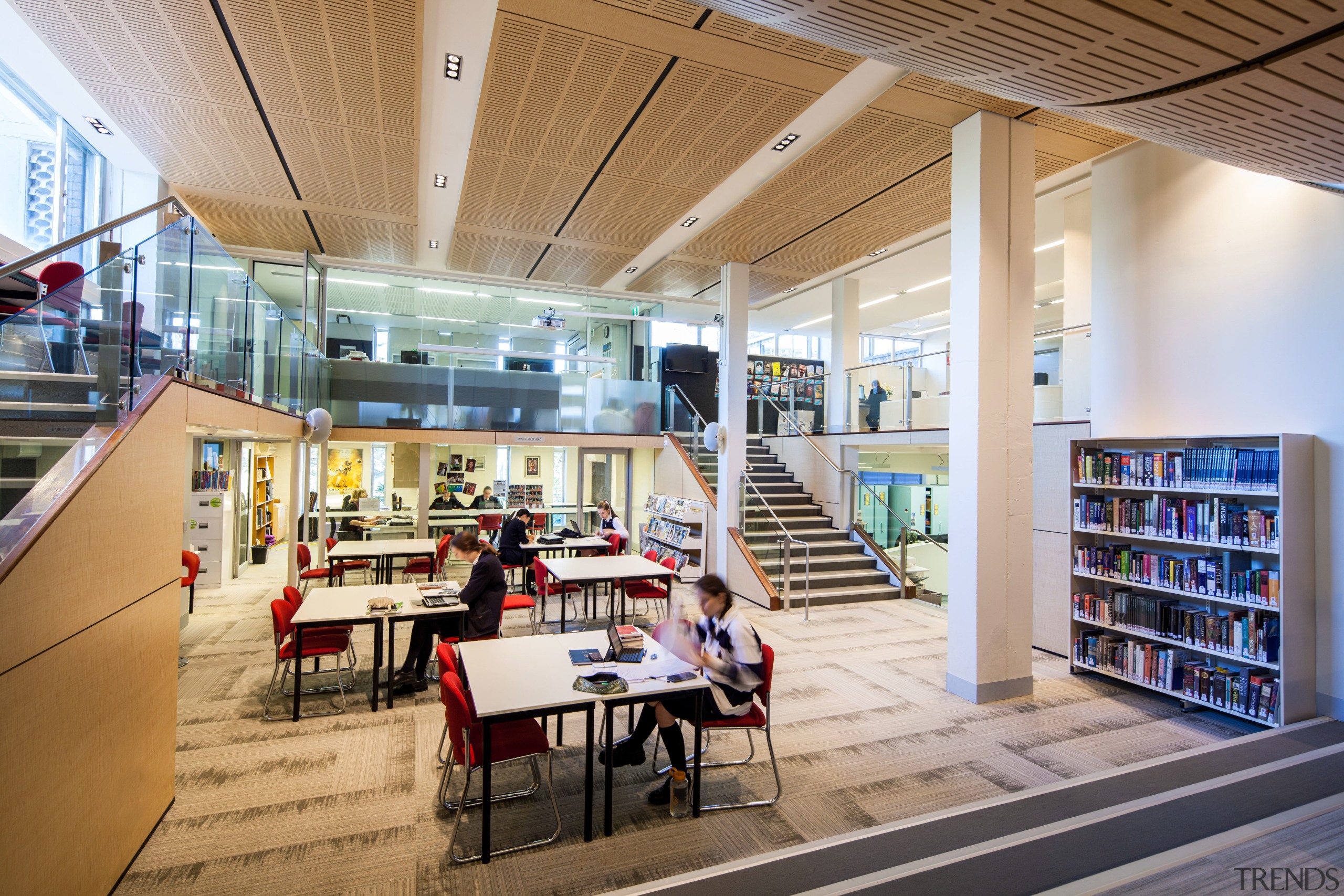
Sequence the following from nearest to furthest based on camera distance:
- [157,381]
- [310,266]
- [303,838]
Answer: [303,838]
[157,381]
[310,266]

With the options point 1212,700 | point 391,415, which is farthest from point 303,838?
point 391,415

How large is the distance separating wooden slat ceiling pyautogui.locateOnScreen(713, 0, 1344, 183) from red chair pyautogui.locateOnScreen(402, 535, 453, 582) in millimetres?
7110

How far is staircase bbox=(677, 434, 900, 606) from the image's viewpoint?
912 cm

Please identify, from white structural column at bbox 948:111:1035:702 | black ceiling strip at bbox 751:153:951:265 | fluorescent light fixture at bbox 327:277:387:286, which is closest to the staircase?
white structural column at bbox 948:111:1035:702

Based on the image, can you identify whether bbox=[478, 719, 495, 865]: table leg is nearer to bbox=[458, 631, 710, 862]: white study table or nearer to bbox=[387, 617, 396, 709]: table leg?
bbox=[458, 631, 710, 862]: white study table

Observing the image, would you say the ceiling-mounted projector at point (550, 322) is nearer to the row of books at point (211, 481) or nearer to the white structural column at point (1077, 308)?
the row of books at point (211, 481)

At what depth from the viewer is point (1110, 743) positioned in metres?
4.56

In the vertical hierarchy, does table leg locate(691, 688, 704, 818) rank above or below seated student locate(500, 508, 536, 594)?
below

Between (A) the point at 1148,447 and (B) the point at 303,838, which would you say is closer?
(B) the point at 303,838

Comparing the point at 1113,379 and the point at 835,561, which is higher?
the point at 1113,379

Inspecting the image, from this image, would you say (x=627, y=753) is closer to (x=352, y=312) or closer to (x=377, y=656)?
(x=377, y=656)

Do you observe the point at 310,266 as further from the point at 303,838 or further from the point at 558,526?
the point at 303,838

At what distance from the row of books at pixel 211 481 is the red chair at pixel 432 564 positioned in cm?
340

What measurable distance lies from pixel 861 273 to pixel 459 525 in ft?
28.6
